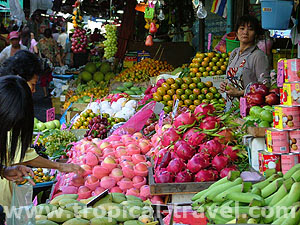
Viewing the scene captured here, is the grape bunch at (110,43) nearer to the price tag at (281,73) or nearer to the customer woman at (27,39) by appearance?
the customer woman at (27,39)

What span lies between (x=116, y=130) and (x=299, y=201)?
3.14 m

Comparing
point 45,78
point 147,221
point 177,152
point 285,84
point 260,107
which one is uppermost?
point 285,84

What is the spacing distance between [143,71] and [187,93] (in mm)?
3809

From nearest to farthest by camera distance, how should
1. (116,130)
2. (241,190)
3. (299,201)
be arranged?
(299,201) < (241,190) < (116,130)

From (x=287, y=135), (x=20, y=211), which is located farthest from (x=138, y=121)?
(x=20, y=211)

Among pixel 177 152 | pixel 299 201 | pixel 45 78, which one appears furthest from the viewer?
pixel 45 78

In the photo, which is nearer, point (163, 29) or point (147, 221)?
point (147, 221)

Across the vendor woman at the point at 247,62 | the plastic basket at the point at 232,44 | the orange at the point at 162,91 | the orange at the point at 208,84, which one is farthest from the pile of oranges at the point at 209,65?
the vendor woman at the point at 247,62

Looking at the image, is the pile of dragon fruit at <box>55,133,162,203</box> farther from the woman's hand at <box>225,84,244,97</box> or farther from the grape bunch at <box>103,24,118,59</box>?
the grape bunch at <box>103,24,118,59</box>

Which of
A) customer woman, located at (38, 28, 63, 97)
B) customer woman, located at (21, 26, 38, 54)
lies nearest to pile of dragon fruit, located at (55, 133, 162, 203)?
customer woman, located at (21, 26, 38, 54)

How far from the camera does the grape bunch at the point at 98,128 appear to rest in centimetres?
516

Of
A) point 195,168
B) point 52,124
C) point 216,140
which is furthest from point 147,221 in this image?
point 52,124

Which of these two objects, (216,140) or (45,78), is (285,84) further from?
(45,78)

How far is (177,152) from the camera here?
2982 millimetres
